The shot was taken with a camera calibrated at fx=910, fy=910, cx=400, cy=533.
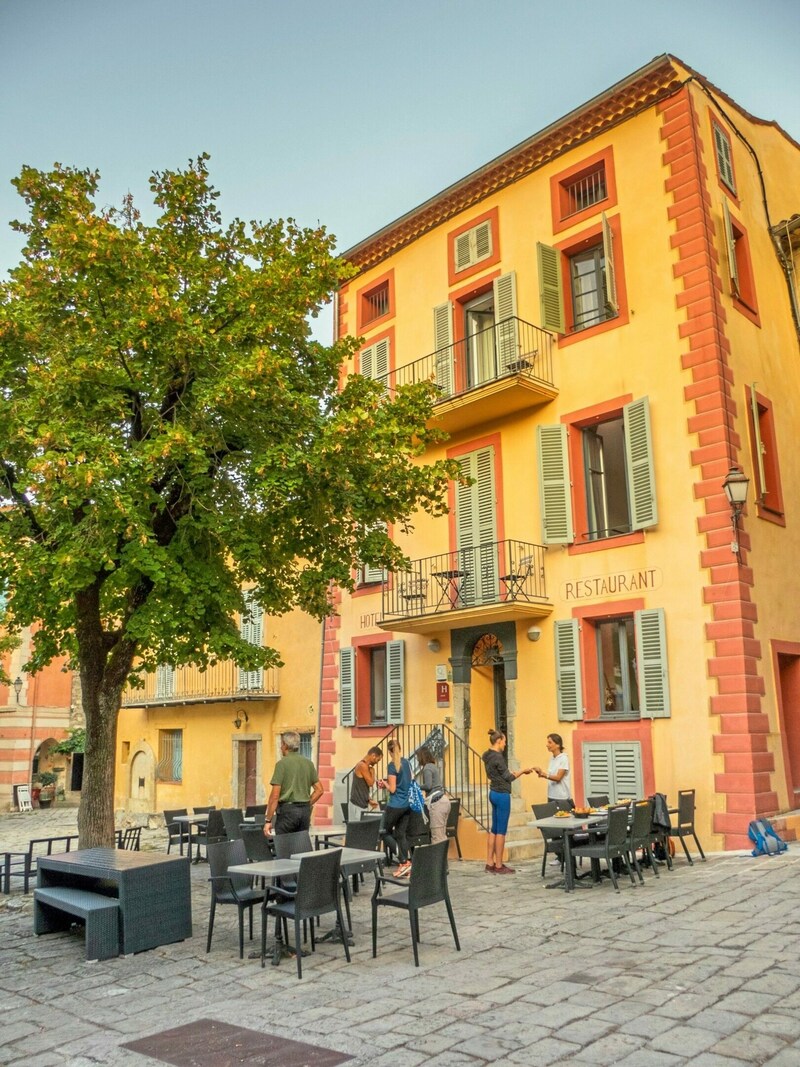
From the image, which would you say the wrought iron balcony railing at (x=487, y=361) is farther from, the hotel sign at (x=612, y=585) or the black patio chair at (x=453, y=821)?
the black patio chair at (x=453, y=821)

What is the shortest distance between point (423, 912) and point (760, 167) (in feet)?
45.9

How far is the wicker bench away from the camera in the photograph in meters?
7.41

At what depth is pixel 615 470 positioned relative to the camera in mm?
14578

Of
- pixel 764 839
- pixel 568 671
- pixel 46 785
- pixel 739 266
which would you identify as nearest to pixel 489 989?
pixel 764 839

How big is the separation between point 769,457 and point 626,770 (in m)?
5.44

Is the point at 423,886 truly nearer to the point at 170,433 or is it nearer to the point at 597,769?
the point at 170,433

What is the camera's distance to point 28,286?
10.8m

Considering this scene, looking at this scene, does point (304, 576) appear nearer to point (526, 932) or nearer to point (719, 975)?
point (526, 932)

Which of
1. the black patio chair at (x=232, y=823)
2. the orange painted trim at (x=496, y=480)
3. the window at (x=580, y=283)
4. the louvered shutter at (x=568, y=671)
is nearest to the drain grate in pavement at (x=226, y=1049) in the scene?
the black patio chair at (x=232, y=823)

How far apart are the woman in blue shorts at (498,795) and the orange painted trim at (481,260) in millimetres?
9462

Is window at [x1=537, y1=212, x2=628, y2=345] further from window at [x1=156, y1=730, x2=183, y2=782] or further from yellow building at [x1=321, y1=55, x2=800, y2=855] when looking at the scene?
window at [x1=156, y1=730, x2=183, y2=782]

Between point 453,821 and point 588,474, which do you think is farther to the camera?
point 588,474

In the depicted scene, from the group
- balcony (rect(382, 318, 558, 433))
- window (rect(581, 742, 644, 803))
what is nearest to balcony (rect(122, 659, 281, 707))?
balcony (rect(382, 318, 558, 433))

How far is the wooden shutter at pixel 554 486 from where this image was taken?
47.3 feet
